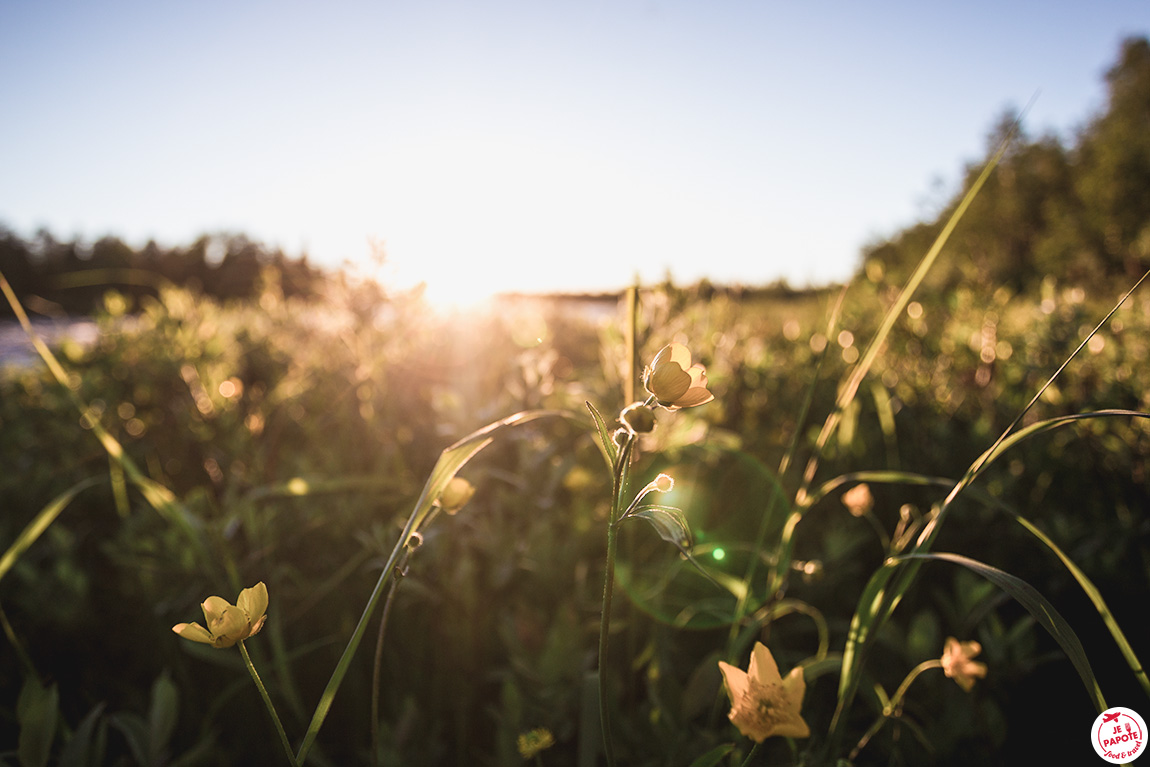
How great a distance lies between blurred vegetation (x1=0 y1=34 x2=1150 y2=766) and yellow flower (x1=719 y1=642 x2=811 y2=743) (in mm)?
243

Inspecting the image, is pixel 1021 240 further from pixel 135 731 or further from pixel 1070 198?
pixel 135 731

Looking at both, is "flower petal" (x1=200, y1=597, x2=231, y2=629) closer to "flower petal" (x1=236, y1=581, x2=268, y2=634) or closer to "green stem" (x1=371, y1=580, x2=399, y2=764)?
"flower petal" (x1=236, y1=581, x2=268, y2=634)

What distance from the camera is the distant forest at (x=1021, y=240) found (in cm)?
949

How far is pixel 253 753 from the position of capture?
1.12m

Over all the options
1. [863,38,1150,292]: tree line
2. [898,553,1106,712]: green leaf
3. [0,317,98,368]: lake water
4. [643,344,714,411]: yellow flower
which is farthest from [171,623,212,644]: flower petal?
[863,38,1150,292]: tree line

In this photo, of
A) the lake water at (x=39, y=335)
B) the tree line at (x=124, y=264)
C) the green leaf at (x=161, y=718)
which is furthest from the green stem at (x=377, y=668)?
the tree line at (x=124, y=264)

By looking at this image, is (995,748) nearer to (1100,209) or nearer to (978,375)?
(978,375)

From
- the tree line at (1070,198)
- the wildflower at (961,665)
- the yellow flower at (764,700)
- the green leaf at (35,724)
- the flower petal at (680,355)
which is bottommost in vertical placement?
the green leaf at (35,724)

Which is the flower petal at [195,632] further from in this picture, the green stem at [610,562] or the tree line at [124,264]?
the tree line at [124,264]

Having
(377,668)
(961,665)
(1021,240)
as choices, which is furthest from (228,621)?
(1021,240)

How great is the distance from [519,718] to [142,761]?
0.59 m

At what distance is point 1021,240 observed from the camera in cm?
3109

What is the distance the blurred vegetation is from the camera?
1019 mm

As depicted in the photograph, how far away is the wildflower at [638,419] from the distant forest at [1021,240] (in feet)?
5.71
